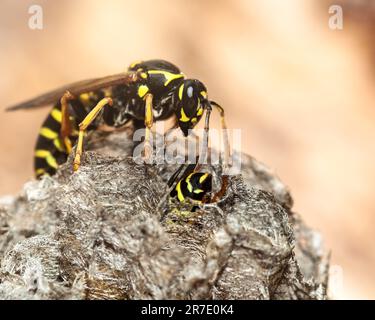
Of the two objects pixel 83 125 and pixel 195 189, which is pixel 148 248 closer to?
pixel 195 189

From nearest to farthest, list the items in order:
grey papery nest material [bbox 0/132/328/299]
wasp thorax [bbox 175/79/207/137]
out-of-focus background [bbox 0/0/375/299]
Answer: grey papery nest material [bbox 0/132/328/299] → wasp thorax [bbox 175/79/207/137] → out-of-focus background [bbox 0/0/375/299]

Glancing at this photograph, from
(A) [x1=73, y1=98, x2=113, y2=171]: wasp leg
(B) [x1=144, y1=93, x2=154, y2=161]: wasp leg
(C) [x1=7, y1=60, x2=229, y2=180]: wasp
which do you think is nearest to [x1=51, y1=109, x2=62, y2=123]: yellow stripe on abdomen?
(C) [x1=7, y1=60, x2=229, y2=180]: wasp

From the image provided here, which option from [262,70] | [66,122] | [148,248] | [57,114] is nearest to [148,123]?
[66,122]

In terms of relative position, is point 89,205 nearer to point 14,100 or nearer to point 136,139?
point 136,139

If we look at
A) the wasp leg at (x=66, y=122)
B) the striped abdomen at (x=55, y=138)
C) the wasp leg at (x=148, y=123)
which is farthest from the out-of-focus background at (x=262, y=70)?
the wasp leg at (x=148, y=123)

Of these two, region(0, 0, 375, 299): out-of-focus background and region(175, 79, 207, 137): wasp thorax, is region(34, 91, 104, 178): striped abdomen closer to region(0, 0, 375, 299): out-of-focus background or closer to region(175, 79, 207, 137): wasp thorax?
region(175, 79, 207, 137): wasp thorax

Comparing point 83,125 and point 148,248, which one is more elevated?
point 83,125
